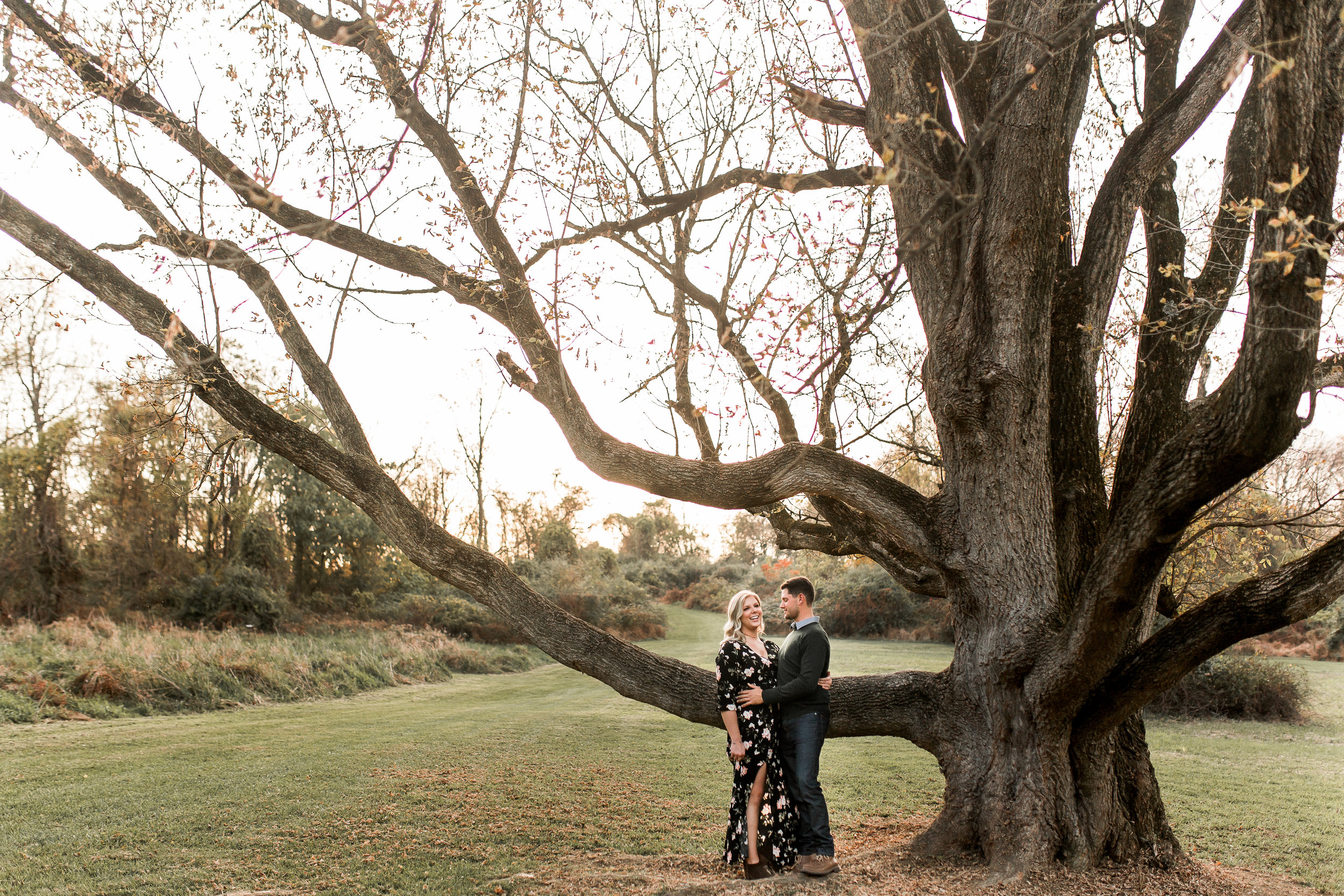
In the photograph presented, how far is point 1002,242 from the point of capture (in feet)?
16.6

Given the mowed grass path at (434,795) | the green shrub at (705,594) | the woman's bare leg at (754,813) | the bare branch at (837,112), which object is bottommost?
the mowed grass path at (434,795)

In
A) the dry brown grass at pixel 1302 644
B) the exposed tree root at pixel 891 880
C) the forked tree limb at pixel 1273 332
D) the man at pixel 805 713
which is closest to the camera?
the forked tree limb at pixel 1273 332

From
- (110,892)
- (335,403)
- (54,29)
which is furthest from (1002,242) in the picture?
(54,29)

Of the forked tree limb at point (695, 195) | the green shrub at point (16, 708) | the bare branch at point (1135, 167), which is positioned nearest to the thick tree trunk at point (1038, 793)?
the bare branch at point (1135, 167)

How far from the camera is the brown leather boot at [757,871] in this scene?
16.5 ft

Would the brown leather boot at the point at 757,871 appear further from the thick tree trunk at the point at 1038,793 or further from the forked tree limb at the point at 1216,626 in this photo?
the forked tree limb at the point at 1216,626

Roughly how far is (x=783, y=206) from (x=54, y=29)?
231 inches

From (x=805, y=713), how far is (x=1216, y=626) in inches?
94.0

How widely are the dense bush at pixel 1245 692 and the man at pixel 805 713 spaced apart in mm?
11572

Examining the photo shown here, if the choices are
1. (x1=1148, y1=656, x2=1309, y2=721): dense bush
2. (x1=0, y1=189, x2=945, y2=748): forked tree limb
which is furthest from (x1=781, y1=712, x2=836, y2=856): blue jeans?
(x1=1148, y1=656, x2=1309, y2=721): dense bush

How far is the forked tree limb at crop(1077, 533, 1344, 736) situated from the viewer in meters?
4.12

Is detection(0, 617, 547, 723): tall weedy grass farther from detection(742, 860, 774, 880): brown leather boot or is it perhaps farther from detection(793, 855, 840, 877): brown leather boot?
detection(793, 855, 840, 877): brown leather boot

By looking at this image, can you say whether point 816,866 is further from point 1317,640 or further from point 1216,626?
point 1317,640

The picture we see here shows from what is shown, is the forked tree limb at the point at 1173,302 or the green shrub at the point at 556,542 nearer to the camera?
the forked tree limb at the point at 1173,302
